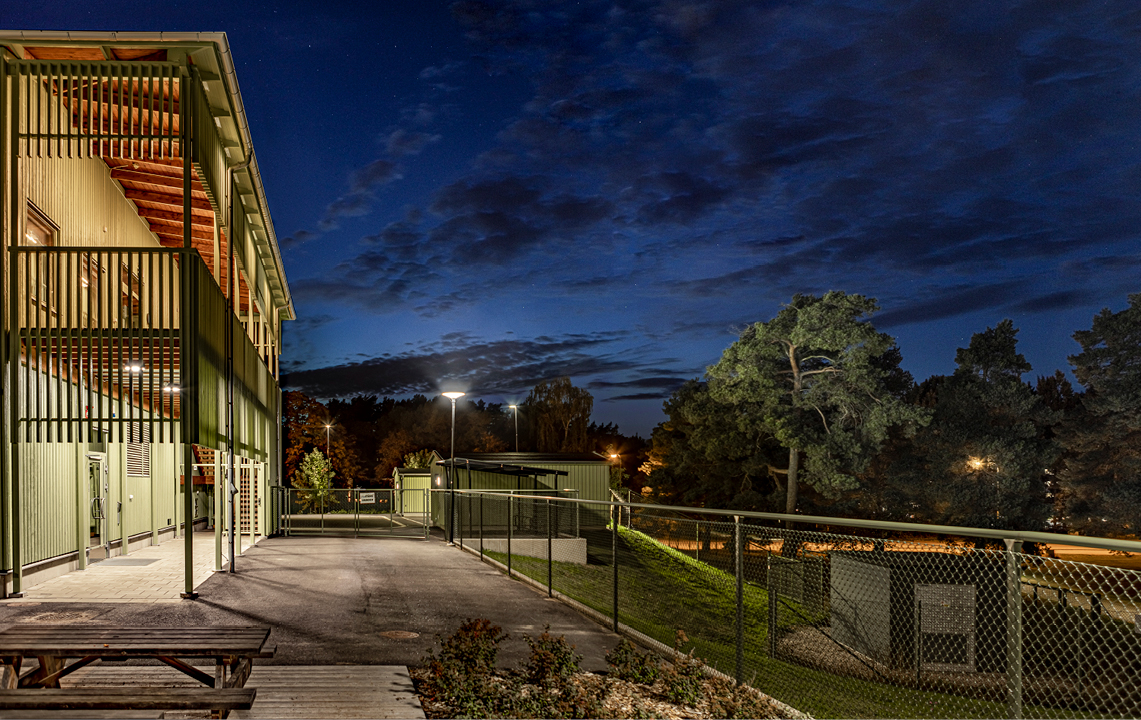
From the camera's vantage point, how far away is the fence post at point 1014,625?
432 centimetres

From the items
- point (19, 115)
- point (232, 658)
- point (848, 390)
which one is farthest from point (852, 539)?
point (848, 390)

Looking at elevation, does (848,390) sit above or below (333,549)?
above

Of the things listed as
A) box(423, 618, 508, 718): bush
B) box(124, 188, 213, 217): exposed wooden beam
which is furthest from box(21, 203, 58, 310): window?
box(423, 618, 508, 718): bush

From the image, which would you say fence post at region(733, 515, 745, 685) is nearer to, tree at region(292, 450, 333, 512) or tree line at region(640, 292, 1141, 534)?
tree line at region(640, 292, 1141, 534)

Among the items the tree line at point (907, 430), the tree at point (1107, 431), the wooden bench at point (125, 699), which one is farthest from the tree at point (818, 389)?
the wooden bench at point (125, 699)

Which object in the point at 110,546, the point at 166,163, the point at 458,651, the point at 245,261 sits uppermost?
the point at 166,163

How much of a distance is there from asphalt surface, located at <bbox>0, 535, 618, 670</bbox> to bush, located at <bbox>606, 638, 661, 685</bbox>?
12.8 inches

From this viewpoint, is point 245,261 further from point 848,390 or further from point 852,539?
point 848,390

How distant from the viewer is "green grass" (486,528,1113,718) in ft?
27.3

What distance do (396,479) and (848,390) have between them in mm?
30043

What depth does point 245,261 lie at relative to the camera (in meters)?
16.8

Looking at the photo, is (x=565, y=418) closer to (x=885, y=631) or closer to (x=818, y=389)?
(x=818, y=389)

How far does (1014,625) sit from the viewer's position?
14.5 feet

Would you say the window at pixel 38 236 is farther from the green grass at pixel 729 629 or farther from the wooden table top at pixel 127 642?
the green grass at pixel 729 629
